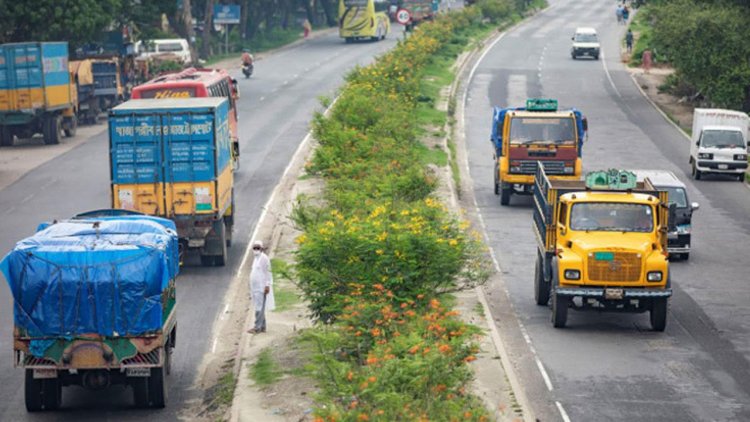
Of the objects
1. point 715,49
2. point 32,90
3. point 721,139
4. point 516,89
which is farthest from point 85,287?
point 516,89

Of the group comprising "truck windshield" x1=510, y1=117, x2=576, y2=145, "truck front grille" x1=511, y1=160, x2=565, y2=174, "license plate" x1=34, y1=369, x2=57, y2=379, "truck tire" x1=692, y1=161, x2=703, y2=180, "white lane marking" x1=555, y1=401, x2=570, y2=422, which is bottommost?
"truck tire" x1=692, y1=161, x2=703, y2=180

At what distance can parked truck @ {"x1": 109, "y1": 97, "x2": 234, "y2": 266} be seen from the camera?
92.3 feet

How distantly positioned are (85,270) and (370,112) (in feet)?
69.9

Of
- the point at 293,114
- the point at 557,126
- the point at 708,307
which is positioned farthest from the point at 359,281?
the point at 293,114

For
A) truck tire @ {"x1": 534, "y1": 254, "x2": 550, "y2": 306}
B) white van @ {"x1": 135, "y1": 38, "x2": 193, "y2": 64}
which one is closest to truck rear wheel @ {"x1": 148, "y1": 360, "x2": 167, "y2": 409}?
truck tire @ {"x1": 534, "y1": 254, "x2": 550, "y2": 306}

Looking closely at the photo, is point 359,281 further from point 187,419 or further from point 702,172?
point 702,172

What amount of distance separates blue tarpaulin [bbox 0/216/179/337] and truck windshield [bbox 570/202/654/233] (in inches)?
342

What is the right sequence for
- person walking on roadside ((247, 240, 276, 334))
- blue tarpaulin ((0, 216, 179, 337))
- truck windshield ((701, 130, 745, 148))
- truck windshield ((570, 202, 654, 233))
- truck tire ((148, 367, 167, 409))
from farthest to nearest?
truck windshield ((701, 130, 745, 148))
truck windshield ((570, 202, 654, 233))
person walking on roadside ((247, 240, 276, 334))
truck tire ((148, 367, 167, 409))
blue tarpaulin ((0, 216, 179, 337))

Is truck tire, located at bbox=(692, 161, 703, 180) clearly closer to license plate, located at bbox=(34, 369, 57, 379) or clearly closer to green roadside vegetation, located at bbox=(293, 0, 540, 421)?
green roadside vegetation, located at bbox=(293, 0, 540, 421)

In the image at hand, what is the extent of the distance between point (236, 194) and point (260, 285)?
16.6m

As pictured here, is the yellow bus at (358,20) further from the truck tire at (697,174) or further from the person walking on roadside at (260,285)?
the person walking on roadside at (260,285)

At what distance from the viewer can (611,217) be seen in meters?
23.9

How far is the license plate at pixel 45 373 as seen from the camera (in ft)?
59.7

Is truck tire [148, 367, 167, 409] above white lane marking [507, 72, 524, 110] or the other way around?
above
